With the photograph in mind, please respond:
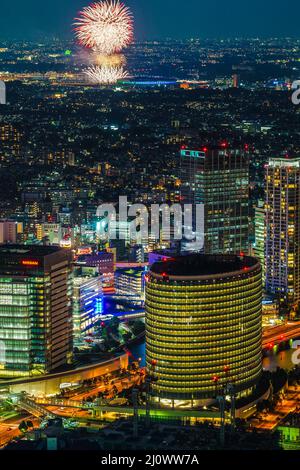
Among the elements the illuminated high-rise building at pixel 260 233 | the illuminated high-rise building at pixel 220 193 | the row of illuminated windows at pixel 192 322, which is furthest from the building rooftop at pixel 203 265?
the illuminated high-rise building at pixel 220 193

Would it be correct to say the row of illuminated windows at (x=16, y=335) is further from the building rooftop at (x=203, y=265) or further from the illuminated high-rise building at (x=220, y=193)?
the illuminated high-rise building at (x=220, y=193)

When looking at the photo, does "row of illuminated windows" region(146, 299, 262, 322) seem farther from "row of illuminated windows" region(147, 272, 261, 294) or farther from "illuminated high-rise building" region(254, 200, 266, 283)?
"illuminated high-rise building" region(254, 200, 266, 283)

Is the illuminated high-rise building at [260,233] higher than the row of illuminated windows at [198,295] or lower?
higher

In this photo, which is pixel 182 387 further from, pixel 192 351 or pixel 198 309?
pixel 198 309

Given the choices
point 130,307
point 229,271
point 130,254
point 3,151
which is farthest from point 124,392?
point 3,151

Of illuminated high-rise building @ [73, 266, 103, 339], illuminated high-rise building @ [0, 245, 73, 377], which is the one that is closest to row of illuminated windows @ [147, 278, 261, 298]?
illuminated high-rise building @ [0, 245, 73, 377]

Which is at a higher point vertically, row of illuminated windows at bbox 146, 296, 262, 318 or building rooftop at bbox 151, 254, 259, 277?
building rooftop at bbox 151, 254, 259, 277
